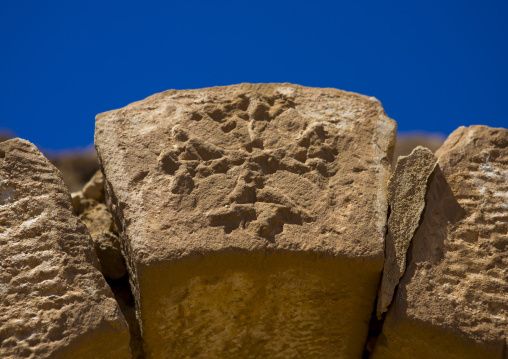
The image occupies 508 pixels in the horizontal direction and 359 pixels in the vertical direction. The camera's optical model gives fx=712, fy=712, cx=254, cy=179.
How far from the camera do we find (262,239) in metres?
2.21

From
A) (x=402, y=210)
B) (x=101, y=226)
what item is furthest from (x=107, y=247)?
(x=402, y=210)

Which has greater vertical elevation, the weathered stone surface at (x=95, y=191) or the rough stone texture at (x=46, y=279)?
the weathered stone surface at (x=95, y=191)

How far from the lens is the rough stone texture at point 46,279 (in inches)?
78.4

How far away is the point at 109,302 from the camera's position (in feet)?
6.94

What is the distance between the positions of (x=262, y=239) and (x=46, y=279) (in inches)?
25.8

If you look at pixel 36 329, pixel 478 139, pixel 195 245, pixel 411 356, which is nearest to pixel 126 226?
pixel 195 245

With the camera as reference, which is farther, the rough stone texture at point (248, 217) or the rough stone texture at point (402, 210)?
the rough stone texture at point (402, 210)

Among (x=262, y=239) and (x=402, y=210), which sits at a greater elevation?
(x=402, y=210)

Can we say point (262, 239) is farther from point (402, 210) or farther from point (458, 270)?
point (458, 270)

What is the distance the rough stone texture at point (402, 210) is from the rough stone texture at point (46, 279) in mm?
848

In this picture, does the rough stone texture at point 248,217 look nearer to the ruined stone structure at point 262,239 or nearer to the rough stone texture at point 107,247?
the ruined stone structure at point 262,239

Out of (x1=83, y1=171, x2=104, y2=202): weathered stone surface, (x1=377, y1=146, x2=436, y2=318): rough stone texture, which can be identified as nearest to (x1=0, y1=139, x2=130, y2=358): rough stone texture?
(x1=83, y1=171, x2=104, y2=202): weathered stone surface

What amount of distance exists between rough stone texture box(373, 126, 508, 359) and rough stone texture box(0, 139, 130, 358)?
900 millimetres

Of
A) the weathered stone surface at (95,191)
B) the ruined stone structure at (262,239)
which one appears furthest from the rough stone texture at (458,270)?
the weathered stone surface at (95,191)
